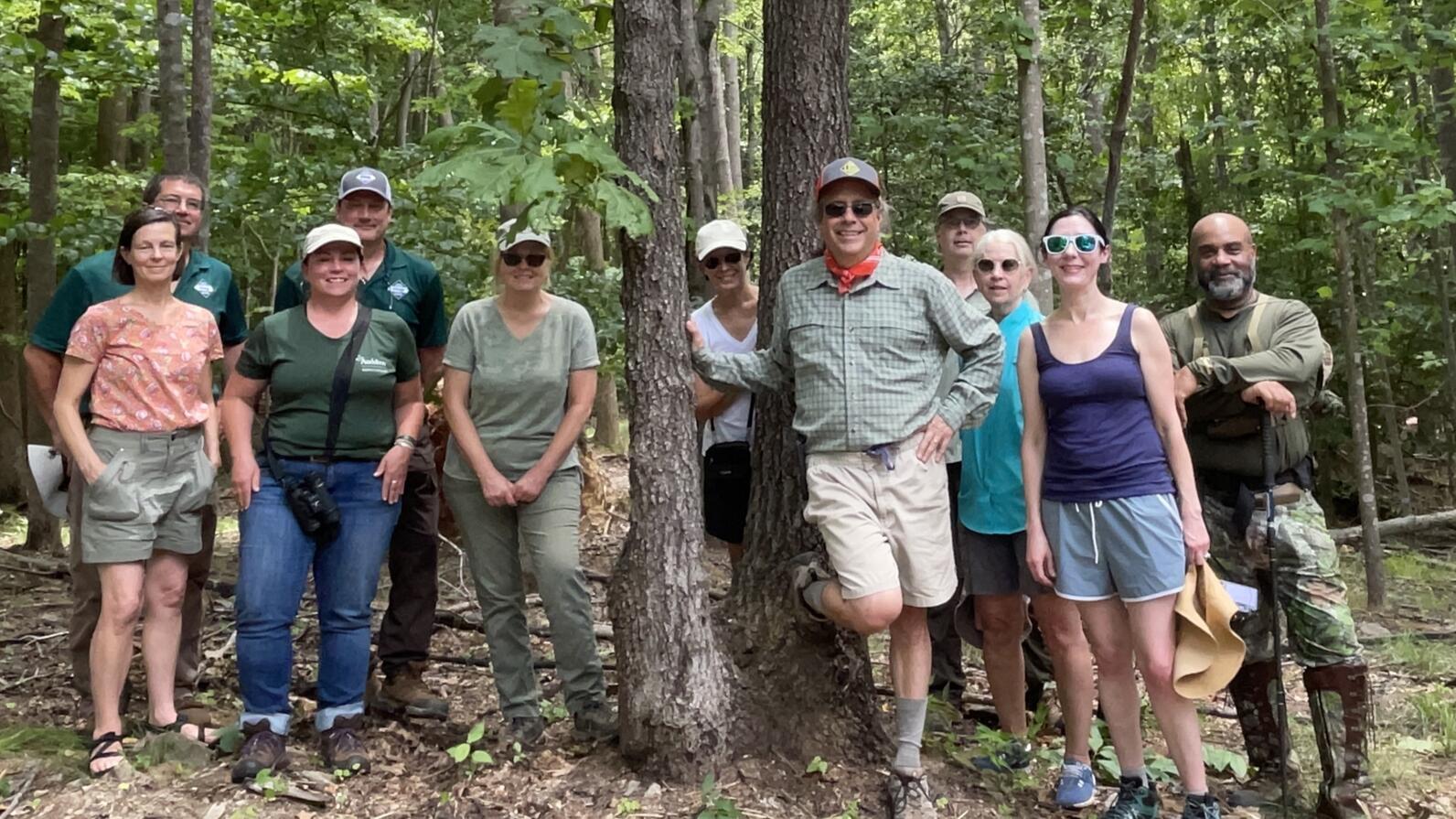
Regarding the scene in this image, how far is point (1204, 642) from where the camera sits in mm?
3465

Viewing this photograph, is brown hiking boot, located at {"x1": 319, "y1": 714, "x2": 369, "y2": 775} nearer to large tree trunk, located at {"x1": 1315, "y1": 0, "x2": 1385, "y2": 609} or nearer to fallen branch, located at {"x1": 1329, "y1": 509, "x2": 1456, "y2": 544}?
large tree trunk, located at {"x1": 1315, "y1": 0, "x2": 1385, "y2": 609}

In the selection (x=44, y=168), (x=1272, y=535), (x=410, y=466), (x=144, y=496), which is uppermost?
(x=44, y=168)

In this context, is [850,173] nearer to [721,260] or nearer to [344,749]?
[721,260]

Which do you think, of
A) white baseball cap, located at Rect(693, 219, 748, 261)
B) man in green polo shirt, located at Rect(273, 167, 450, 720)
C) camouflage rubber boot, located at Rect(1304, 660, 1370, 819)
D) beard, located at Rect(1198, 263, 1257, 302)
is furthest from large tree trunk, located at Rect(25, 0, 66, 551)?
camouflage rubber boot, located at Rect(1304, 660, 1370, 819)

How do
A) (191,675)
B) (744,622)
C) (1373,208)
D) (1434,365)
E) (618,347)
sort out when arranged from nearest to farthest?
(744,622), (191,675), (1373,208), (618,347), (1434,365)

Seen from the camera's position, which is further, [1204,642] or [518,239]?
[518,239]

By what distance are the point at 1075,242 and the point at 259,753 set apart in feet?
11.6

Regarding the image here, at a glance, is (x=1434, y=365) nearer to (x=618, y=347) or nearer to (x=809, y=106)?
(x=618, y=347)

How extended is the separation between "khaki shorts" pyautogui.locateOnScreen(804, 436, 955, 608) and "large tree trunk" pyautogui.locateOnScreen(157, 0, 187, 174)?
438 centimetres

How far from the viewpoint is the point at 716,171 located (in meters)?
11.1

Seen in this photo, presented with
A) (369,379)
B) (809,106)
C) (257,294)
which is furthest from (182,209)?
(257,294)

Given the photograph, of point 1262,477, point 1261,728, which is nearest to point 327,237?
point 1262,477

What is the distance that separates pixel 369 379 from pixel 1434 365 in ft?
36.1

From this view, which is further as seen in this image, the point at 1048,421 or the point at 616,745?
the point at 616,745
